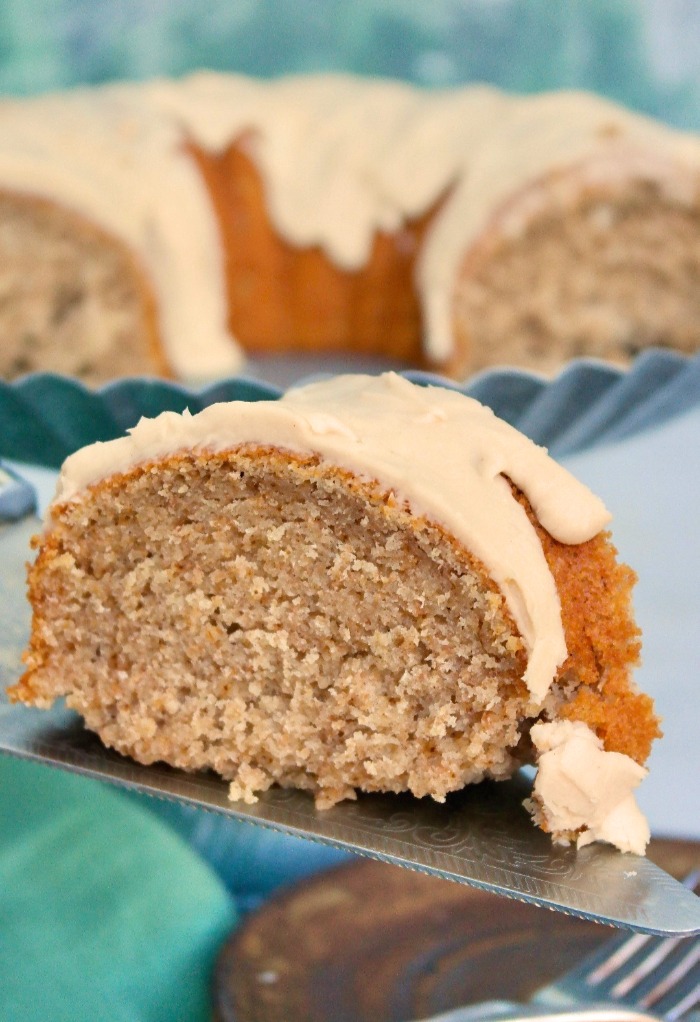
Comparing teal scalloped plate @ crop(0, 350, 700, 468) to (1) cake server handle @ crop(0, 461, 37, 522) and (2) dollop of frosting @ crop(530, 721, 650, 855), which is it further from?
(2) dollop of frosting @ crop(530, 721, 650, 855)

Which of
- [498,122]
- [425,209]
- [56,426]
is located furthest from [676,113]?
[56,426]

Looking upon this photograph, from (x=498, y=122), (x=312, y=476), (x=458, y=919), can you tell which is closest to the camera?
(x=312, y=476)

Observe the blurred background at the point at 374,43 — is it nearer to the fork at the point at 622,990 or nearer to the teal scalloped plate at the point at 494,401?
the teal scalloped plate at the point at 494,401

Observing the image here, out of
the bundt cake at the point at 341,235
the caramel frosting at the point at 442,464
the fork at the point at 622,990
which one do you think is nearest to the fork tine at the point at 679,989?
the fork at the point at 622,990

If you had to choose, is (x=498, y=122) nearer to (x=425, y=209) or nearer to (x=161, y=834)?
(x=425, y=209)

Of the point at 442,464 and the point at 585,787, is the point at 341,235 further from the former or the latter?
the point at 585,787

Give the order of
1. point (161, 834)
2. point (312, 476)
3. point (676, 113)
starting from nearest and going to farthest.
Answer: point (312, 476) → point (161, 834) → point (676, 113)

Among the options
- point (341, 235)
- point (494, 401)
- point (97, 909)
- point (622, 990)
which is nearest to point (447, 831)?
point (622, 990)

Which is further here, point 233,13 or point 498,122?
point 233,13
